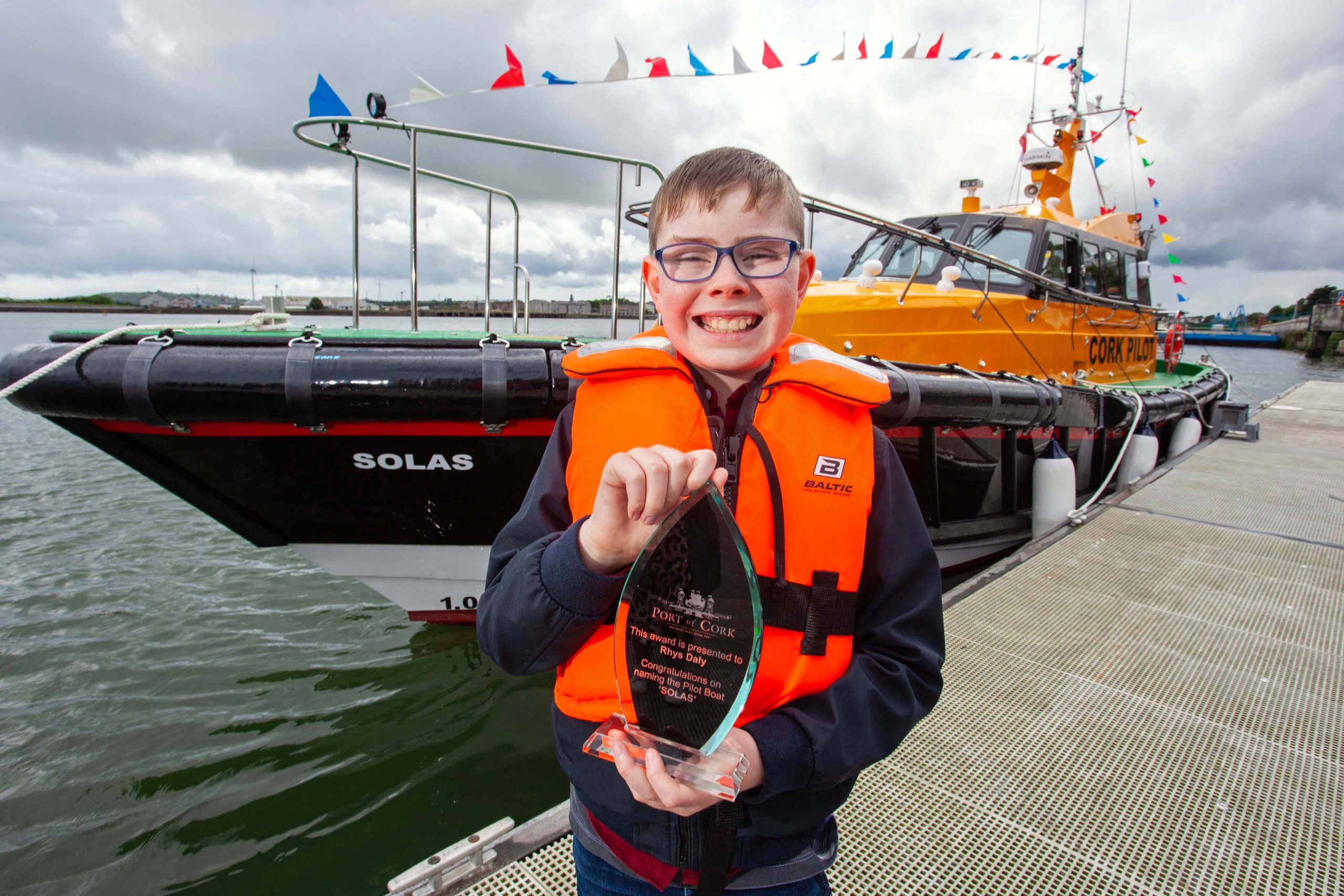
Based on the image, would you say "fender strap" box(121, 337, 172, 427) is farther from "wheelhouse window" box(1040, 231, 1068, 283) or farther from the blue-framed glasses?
"wheelhouse window" box(1040, 231, 1068, 283)

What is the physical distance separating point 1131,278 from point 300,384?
8.41 meters

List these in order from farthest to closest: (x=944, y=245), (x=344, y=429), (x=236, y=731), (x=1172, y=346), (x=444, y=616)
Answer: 1. (x=1172, y=346)
2. (x=944, y=245)
3. (x=444, y=616)
4. (x=236, y=731)
5. (x=344, y=429)

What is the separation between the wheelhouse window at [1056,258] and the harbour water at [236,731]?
533 centimetres

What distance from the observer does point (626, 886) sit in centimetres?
101

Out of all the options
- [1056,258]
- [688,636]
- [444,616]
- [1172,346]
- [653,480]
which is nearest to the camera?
[653,480]

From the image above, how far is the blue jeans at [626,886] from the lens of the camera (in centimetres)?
97

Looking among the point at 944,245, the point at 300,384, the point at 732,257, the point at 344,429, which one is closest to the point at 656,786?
the point at 732,257

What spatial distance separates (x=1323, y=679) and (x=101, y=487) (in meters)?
9.68

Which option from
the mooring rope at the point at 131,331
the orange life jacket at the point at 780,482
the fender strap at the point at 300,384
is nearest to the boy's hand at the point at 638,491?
the orange life jacket at the point at 780,482

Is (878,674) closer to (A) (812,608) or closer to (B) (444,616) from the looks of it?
(A) (812,608)

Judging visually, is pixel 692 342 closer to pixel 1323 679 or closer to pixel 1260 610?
pixel 1323 679

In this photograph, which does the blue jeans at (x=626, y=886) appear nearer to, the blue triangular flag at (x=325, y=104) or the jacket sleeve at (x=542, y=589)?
the jacket sleeve at (x=542, y=589)

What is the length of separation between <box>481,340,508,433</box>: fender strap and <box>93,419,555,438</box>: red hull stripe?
8cm

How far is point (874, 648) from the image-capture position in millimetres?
994
